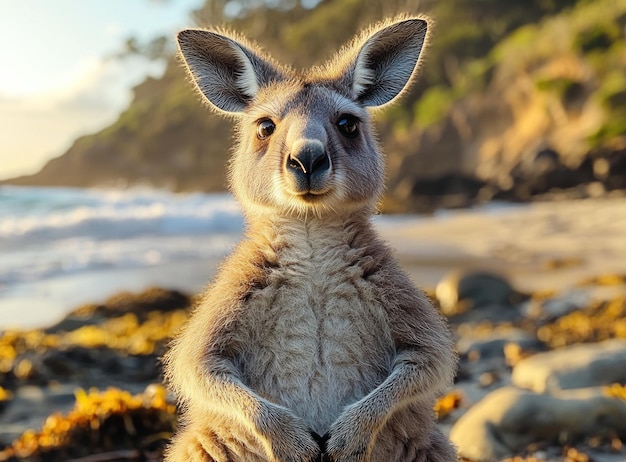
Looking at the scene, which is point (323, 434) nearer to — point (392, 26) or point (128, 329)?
point (392, 26)

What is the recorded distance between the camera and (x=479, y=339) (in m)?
7.24

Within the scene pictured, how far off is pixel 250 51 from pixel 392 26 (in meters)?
0.71

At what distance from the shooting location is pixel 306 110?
3033 millimetres

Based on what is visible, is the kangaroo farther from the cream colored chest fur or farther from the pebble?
the pebble

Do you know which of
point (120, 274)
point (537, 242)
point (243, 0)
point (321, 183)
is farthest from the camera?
point (243, 0)

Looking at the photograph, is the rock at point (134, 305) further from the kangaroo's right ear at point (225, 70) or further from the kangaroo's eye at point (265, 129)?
the kangaroo's eye at point (265, 129)

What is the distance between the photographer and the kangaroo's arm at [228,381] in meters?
2.68

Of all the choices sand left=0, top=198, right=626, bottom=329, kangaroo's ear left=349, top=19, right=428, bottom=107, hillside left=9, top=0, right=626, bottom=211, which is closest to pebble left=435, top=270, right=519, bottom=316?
sand left=0, top=198, right=626, bottom=329

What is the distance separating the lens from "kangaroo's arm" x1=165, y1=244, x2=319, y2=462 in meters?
2.68

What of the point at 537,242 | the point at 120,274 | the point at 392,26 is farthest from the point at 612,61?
the point at 392,26

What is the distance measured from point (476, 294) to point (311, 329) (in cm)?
781

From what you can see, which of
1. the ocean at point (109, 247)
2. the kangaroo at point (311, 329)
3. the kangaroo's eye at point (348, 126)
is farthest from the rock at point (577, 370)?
the ocean at point (109, 247)

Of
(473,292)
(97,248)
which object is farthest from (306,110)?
Answer: (97,248)

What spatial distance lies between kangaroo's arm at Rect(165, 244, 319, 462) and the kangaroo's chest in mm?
89
